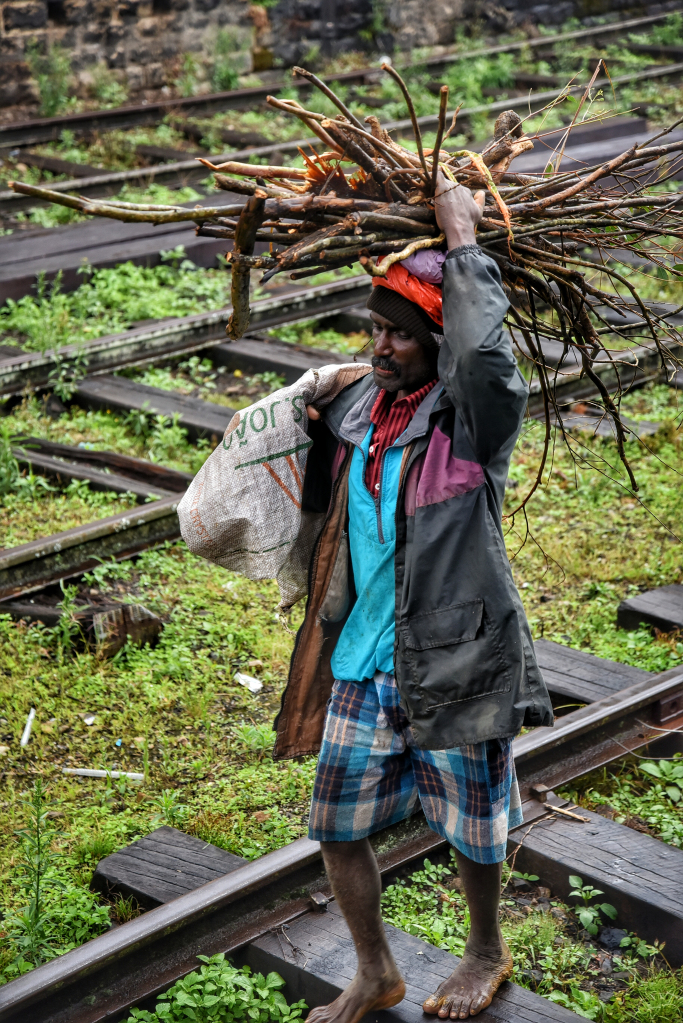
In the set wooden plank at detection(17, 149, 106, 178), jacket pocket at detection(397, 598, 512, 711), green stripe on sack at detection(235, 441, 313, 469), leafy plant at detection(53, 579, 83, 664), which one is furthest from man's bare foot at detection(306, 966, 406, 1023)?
wooden plank at detection(17, 149, 106, 178)

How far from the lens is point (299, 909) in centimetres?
347

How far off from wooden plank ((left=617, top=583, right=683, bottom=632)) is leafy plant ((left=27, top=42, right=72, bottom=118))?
10605mm

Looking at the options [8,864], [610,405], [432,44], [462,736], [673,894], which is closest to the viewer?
[462,736]

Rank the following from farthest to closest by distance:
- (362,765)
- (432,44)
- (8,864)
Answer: (432,44)
(8,864)
(362,765)

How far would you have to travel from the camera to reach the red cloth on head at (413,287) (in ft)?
8.95

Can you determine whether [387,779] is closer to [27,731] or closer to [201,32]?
[27,731]

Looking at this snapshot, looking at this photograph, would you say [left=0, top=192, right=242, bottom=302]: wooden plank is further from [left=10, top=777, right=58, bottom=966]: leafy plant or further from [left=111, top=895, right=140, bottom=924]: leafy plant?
[left=111, top=895, right=140, bottom=924]: leafy plant

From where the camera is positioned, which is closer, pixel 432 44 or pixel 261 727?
pixel 261 727

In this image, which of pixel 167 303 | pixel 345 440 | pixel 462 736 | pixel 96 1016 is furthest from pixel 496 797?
pixel 167 303

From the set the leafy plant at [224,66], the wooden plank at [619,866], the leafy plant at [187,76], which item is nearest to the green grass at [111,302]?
the wooden plank at [619,866]

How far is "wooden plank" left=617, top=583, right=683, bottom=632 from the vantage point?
5.17 metres

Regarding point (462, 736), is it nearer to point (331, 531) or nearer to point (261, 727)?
point (331, 531)

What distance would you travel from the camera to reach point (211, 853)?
147 inches

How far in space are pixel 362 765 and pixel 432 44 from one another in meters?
16.3
